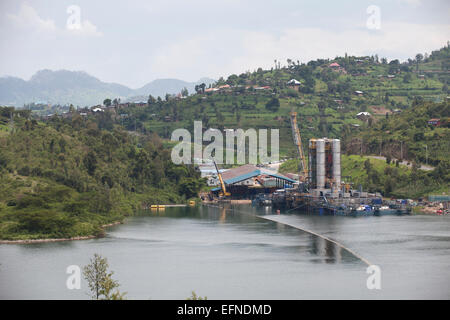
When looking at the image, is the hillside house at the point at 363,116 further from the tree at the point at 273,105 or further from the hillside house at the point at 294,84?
the hillside house at the point at 294,84

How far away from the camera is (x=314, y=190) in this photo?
5788cm

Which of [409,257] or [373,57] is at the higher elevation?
[373,57]

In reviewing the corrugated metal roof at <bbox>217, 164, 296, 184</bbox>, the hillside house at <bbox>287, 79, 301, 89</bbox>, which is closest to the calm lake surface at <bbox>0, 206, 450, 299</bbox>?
the corrugated metal roof at <bbox>217, 164, 296, 184</bbox>

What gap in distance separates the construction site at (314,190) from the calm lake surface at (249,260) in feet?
19.7

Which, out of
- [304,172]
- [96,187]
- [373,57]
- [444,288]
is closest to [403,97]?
[373,57]

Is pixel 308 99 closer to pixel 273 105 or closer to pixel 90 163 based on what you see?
pixel 273 105

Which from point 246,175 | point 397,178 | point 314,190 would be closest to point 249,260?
point 314,190

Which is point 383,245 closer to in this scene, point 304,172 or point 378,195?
point 378,195

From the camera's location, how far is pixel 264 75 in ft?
388

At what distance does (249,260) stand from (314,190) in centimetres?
2669

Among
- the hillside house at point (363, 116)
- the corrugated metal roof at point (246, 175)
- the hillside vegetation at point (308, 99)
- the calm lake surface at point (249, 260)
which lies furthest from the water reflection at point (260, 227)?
the hillside house at point (363, 116)

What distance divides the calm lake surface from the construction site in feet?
19.7

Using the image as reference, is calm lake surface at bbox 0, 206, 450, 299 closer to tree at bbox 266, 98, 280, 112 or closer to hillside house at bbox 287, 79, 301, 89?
tree at bbox 266, 98, 280, 112

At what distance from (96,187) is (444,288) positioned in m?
33.7
